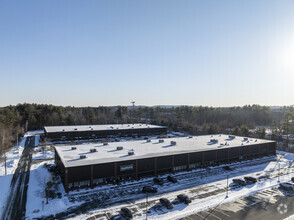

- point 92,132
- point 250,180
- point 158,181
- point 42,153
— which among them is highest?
point 92,132

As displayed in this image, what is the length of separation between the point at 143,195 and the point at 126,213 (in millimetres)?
7613

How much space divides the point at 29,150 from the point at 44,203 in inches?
1757

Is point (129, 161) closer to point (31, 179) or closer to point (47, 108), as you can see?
point (31, 179)

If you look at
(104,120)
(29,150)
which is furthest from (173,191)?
(104,120)

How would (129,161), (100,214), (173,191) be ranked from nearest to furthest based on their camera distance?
(100,214) → (173,191) → (129,161)

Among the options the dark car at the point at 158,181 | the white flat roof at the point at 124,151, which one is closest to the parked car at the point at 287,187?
the white flat roof at the point at 124,151

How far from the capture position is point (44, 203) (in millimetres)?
32656

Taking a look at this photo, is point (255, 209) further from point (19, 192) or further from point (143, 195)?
point (19, 192)

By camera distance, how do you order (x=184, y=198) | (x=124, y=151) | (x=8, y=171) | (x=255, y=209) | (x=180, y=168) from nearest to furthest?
1. (x=255, y=209)
2. (x=184, y=198)
3. (x=8, y=171)
4. (x=124, y=151)
5. (x=180, y=168)

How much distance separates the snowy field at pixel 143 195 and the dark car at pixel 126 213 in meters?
1.16

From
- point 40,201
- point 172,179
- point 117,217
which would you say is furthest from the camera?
point 172,179

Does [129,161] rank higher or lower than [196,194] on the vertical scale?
higher

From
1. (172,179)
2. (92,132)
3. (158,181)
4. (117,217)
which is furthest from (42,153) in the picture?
(117,217)

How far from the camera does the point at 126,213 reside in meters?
28.7
